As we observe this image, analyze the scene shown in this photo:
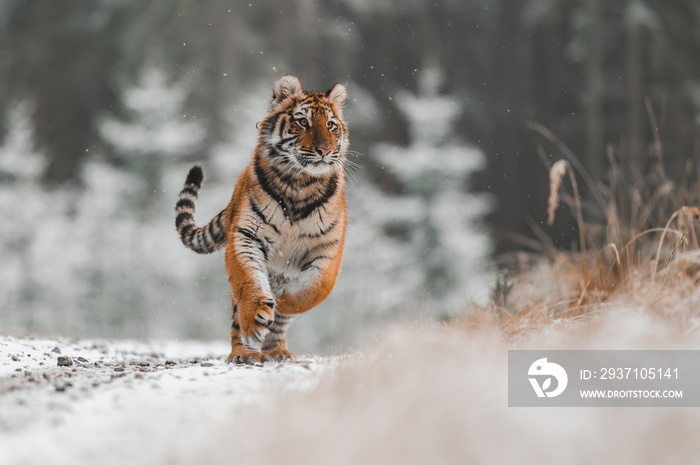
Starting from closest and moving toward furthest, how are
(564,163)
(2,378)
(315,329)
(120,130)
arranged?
(2,378), (564,163), (315,329), (120,130)

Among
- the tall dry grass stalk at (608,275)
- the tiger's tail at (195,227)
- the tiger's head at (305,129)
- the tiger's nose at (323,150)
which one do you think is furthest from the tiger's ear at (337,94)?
the tall dry grass stalk at (608,275)

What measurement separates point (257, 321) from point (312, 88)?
11783 millimetres

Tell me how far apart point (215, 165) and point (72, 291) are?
13.3 feet

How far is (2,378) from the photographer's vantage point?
3.58 metres

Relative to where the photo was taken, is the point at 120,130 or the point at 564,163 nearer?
the point at 564,163

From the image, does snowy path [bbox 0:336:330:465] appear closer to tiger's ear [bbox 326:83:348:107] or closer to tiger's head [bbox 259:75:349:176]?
tiger's head [bbox 259:75:349:176]

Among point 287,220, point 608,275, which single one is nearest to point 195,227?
point 287,220

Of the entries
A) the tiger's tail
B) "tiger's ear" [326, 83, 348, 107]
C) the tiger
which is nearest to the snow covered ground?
the tiger

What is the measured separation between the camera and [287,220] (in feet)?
12.9

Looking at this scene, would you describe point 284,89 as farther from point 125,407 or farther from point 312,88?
point 312,88

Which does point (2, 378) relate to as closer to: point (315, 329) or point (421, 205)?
point (315, 329)

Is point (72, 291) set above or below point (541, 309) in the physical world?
above

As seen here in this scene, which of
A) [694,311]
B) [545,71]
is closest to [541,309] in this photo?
[694,311]

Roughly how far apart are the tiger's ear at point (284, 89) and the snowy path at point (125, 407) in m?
1.68
